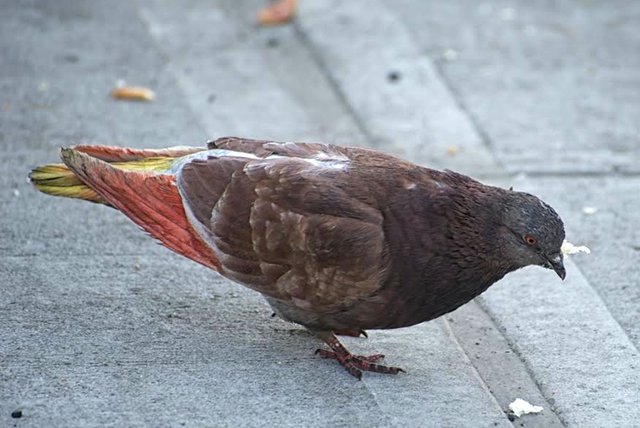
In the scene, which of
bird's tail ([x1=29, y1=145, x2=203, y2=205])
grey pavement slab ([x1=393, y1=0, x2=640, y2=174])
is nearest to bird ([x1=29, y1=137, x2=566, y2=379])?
bird's tail ([x1=29, y1=145, x2=203, y2=205])

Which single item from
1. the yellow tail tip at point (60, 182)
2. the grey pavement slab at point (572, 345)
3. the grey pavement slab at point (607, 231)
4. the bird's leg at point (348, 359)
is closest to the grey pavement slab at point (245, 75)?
the grey pavement slab at point (607, 231)

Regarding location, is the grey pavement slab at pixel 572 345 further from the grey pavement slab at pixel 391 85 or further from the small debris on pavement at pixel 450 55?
the small debris on pavement at pixel 450 55

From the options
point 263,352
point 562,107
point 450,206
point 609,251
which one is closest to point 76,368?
point 263,352

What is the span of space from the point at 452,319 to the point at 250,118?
2057mm

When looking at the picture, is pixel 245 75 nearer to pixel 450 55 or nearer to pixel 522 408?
pixel 450 55

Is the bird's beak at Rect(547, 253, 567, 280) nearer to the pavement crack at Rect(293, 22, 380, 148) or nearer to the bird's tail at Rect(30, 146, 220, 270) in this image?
the bird's tail at Rect(30, 146, 220, 270)

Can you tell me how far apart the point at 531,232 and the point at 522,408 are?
619 mm

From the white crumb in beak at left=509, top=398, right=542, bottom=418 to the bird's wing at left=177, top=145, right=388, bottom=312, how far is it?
0.65 metres

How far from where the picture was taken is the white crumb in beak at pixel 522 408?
4.20 metres

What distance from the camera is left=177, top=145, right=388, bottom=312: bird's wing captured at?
413cm

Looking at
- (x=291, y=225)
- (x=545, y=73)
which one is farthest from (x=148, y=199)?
(x=545, y=73)

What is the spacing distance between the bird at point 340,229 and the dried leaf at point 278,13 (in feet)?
10.7

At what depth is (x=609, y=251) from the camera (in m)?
5.35

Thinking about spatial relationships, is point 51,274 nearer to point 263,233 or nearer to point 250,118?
point 263,233
